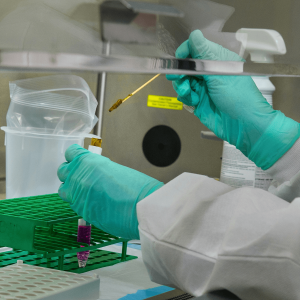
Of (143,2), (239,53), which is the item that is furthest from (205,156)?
(143,2)

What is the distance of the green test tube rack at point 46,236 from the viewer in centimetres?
88

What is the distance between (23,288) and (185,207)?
40cm

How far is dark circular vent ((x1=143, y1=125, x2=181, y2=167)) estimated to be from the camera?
187 centimetres

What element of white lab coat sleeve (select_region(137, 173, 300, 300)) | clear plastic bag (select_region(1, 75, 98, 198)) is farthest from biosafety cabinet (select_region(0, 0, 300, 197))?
clear plastic bag (select_region(1, 75, 98, 198))

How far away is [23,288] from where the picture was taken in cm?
80

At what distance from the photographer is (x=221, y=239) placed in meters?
0.61

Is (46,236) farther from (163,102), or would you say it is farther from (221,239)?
(163,102)

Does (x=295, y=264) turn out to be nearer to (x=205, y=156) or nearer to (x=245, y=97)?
(x=245, y=97)

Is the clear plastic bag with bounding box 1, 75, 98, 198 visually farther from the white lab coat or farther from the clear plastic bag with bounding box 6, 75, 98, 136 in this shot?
the white lab coat

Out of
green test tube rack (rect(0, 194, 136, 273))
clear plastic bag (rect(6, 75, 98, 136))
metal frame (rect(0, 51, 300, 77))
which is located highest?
metal frame (rect(0, 51, 300, 77))

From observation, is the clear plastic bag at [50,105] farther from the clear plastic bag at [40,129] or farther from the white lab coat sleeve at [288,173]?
the white lab coat sleeve at [288,173]

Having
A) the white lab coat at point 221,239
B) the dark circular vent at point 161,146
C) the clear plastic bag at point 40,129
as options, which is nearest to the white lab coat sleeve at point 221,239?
the white lab coat at point 221,239

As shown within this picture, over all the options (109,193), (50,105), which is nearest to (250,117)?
(109,193)

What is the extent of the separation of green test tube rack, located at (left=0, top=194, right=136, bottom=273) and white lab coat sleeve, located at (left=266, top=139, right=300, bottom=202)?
1.64 ft
